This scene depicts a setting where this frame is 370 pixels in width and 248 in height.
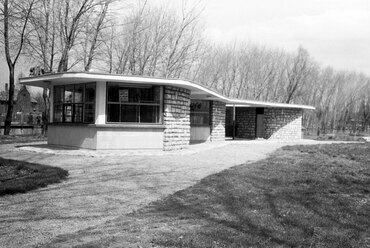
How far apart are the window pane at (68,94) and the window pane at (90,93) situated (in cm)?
102

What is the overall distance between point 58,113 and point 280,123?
56.0 ft

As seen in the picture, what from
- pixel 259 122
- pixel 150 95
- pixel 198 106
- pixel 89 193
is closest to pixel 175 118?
pixel 150 95

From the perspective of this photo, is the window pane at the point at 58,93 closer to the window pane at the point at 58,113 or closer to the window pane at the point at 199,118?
the window pane at the point at 58,113

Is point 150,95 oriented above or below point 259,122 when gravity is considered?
above

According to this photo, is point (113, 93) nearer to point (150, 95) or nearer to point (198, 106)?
point (150, 95)

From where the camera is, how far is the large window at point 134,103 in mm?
12352

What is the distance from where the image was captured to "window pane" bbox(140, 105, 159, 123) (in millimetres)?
12781

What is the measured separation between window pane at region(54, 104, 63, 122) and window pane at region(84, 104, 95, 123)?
1660 millimetres

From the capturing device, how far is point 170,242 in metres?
3.77

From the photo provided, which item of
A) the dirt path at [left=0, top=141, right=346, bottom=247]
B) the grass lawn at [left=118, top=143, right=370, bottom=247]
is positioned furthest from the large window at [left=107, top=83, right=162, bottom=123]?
the grass lawn at [left=118, top=143, right=370, bottom=247]

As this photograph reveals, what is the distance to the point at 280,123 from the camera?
26.1m

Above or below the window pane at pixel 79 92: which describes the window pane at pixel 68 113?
below

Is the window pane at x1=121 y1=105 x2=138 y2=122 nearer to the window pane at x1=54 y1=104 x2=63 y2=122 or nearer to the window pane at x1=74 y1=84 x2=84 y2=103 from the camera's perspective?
the window pane at x1=74 y1=84 x2=84 y2=103

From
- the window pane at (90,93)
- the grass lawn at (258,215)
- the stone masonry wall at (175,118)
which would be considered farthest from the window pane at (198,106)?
the grass lawn at (258,215)
